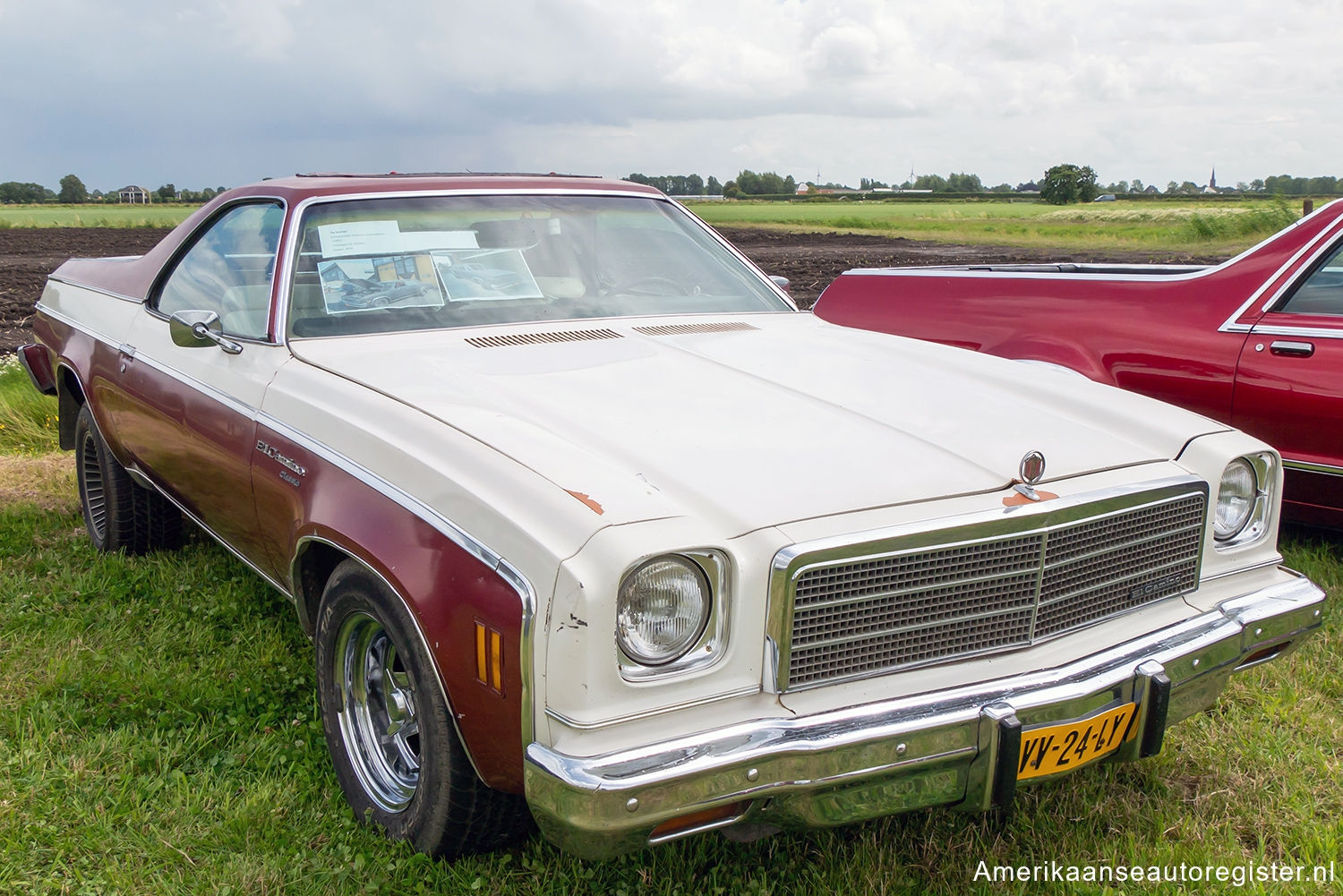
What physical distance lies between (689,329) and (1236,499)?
5.28ft

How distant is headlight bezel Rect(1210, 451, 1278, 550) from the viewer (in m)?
2.71

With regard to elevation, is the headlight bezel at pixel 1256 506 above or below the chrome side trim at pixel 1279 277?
below

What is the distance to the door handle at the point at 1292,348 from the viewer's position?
3959mm

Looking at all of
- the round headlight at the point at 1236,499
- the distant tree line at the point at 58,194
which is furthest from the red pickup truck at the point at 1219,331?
the distant tree line at the point at 58,194

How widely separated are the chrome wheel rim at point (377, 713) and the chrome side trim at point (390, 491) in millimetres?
333

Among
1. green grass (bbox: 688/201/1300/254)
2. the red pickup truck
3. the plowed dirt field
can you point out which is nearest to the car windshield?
the red pickup truck

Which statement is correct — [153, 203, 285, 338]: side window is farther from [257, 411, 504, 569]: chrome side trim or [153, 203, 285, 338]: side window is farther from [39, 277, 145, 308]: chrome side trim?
[257, 411, 504, 569]: chrome side trim

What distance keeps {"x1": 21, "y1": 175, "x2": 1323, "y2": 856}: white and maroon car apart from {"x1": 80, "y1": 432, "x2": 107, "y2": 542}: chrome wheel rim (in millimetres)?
1421

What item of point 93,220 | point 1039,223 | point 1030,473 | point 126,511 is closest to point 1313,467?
point 1030,473

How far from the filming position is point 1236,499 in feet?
8.93

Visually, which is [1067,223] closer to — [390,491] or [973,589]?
[973,589]

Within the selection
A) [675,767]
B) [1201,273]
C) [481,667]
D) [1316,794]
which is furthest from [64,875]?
[1201,273]

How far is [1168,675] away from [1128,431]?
0.65 metres

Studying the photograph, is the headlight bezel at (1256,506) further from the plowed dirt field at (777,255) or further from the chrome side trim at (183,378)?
the plowed dirt field at (777,255)
